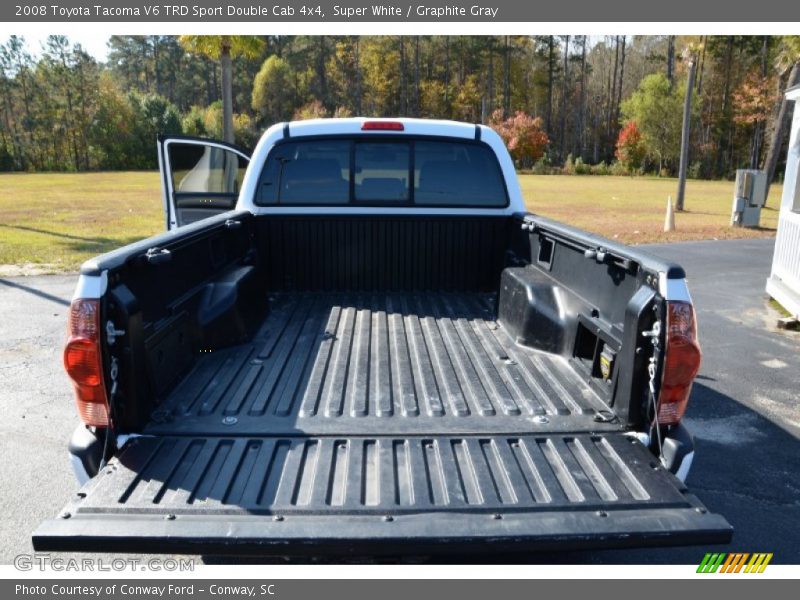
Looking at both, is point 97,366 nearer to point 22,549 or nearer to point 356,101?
point 22,549

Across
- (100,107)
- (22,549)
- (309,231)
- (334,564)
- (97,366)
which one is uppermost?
(100,107)

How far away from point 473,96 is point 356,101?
12336mm

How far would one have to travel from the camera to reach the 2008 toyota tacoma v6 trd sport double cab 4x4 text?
1.98 metres

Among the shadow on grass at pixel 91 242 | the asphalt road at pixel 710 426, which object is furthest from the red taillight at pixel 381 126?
the shadow on grass at pixel 91 242

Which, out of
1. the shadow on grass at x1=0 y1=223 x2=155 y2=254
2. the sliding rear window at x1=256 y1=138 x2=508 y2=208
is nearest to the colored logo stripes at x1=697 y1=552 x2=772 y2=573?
the sliding rear window at x1=256 y1=138 x2=508 y2=208

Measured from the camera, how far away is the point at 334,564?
2.35 metres

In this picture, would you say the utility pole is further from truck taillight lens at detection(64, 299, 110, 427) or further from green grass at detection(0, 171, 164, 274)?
truck taillight lens at detection(64, 299, 110, 427)

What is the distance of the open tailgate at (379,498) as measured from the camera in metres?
1.88

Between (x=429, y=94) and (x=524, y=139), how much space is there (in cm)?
1488

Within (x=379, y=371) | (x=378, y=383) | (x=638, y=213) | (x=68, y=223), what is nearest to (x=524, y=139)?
(x=638, y=213)

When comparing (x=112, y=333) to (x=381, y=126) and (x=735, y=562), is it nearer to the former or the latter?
(x=381, y=126)

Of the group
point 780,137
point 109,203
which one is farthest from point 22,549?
point 780,137

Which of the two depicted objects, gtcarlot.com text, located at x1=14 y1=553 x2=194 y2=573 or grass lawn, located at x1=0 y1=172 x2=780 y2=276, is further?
grass lawn, located at x1=0 y1=172 x2=780 y2=276

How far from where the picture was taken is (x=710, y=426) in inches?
186
